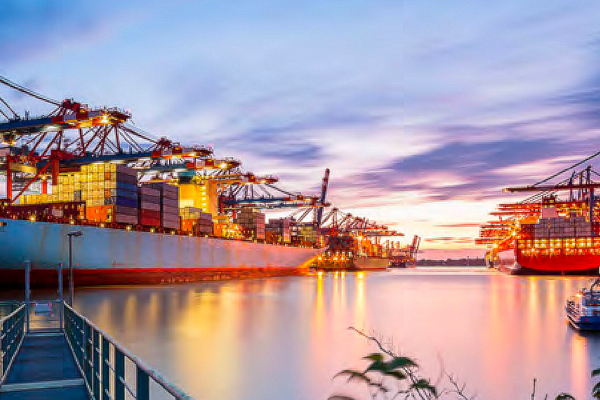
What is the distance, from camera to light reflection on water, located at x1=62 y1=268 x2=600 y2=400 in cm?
1443

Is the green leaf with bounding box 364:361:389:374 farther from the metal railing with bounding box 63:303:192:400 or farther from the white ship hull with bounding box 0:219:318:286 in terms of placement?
the white ship hull with bounding box 0:219:318:286

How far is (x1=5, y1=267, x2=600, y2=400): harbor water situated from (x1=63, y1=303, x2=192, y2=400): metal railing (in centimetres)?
307

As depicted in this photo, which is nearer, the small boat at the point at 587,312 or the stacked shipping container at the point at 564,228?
the small boat at the point at 587,312

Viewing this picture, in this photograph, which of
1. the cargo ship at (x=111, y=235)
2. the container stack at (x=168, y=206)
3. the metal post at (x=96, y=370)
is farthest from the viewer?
the container stack at (x=168, y=206)

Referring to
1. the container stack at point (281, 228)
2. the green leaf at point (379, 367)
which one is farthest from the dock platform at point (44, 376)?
the container stack at point (281, 228)

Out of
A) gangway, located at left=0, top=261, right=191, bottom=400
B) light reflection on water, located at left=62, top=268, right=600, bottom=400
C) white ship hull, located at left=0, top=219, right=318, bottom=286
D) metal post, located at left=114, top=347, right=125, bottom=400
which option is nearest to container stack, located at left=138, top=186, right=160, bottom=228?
white ship hull, located at left=0, top=219, right=318, bottom=286

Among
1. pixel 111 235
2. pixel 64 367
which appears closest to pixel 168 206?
pixel 111 235

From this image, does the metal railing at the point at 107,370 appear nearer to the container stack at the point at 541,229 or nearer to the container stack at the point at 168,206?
the container stack at the point at 168,206

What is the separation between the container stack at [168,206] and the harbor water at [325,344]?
21.3 meters

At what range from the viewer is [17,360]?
11.3 metres

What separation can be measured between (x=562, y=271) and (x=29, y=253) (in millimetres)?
88446

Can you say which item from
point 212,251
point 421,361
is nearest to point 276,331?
point 421,361

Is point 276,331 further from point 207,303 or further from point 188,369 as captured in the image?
point 207,303

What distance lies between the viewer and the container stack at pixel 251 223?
9100cm
